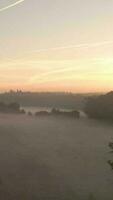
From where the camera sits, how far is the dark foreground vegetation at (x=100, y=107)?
4253 centimetres

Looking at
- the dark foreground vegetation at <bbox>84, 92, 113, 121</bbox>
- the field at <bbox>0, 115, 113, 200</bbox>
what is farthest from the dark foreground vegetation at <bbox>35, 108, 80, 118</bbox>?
the dark foreground vegetation at <bbox>84, 92, 113, 121</bbox>

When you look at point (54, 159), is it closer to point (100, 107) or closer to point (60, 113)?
point (60, 113)

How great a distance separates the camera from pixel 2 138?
36875 millimetres

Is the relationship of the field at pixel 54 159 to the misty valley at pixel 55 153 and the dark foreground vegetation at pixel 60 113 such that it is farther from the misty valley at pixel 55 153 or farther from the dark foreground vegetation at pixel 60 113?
the dark foreground vegetation at pixel 60 113

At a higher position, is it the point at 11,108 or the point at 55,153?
the point at 11,108

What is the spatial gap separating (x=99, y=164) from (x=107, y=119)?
998 centimetres

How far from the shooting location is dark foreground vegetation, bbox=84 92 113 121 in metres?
42.5

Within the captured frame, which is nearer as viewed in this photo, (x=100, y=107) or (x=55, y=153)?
(x=55, y=153)

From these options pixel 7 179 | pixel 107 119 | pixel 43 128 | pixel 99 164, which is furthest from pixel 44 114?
pixel 7 179

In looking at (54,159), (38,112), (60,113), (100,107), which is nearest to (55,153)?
(54,159)

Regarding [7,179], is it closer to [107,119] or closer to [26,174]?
[26,174]

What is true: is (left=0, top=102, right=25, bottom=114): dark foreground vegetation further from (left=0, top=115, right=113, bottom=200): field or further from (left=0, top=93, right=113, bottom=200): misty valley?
(left=0, top=115, right=113, bottom=200): field

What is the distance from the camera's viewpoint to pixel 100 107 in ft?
141

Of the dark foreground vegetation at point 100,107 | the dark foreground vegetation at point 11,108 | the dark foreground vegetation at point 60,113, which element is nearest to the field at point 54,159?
the dark foreground vegetation at point 60,113
